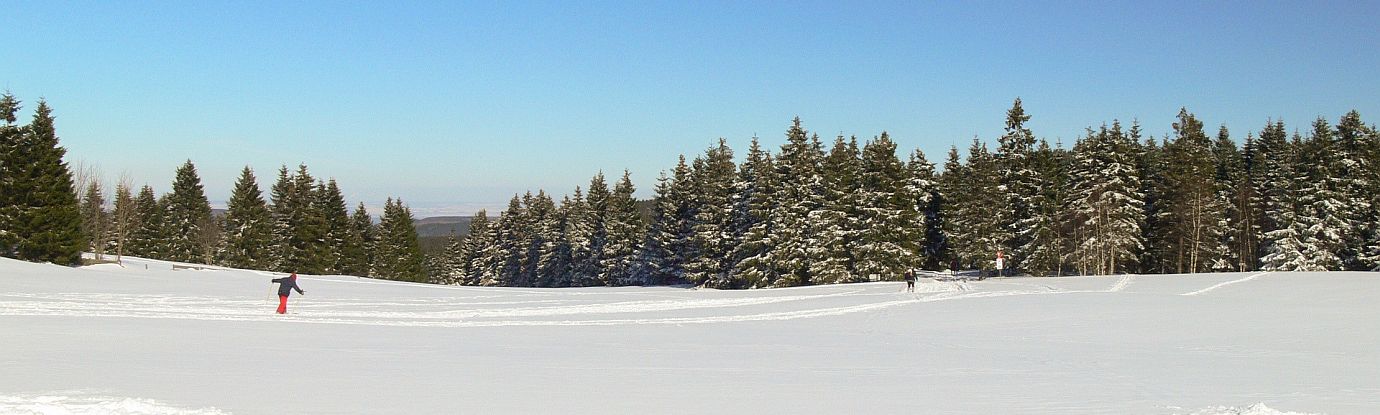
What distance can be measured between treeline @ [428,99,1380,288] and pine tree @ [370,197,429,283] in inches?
1307

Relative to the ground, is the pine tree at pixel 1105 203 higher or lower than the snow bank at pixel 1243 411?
higher

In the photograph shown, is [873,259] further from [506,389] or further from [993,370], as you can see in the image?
[506,389]

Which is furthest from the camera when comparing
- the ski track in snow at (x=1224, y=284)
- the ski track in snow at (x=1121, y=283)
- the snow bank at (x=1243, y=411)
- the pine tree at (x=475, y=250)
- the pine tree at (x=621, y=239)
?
the pine tree at (x=475, y=250)

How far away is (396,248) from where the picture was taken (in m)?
89.1

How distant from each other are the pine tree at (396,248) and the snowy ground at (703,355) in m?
53.7

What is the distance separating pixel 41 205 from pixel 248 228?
23.9 m

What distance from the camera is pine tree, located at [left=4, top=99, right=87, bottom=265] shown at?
47250 mm

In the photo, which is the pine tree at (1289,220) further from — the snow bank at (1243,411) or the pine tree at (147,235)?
the pine tree at (147,235)

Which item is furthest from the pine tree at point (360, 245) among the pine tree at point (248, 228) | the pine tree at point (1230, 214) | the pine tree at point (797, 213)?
the pine tree at point (1230, 214)

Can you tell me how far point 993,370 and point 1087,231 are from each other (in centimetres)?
4415

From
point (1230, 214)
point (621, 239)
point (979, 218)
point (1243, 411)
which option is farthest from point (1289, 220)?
point (1243, 411)

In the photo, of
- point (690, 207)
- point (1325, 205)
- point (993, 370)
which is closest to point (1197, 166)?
point (1325, 205)

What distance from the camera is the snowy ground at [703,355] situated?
10.3 meters

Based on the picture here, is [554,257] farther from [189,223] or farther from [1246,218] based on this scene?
[1246,218]
